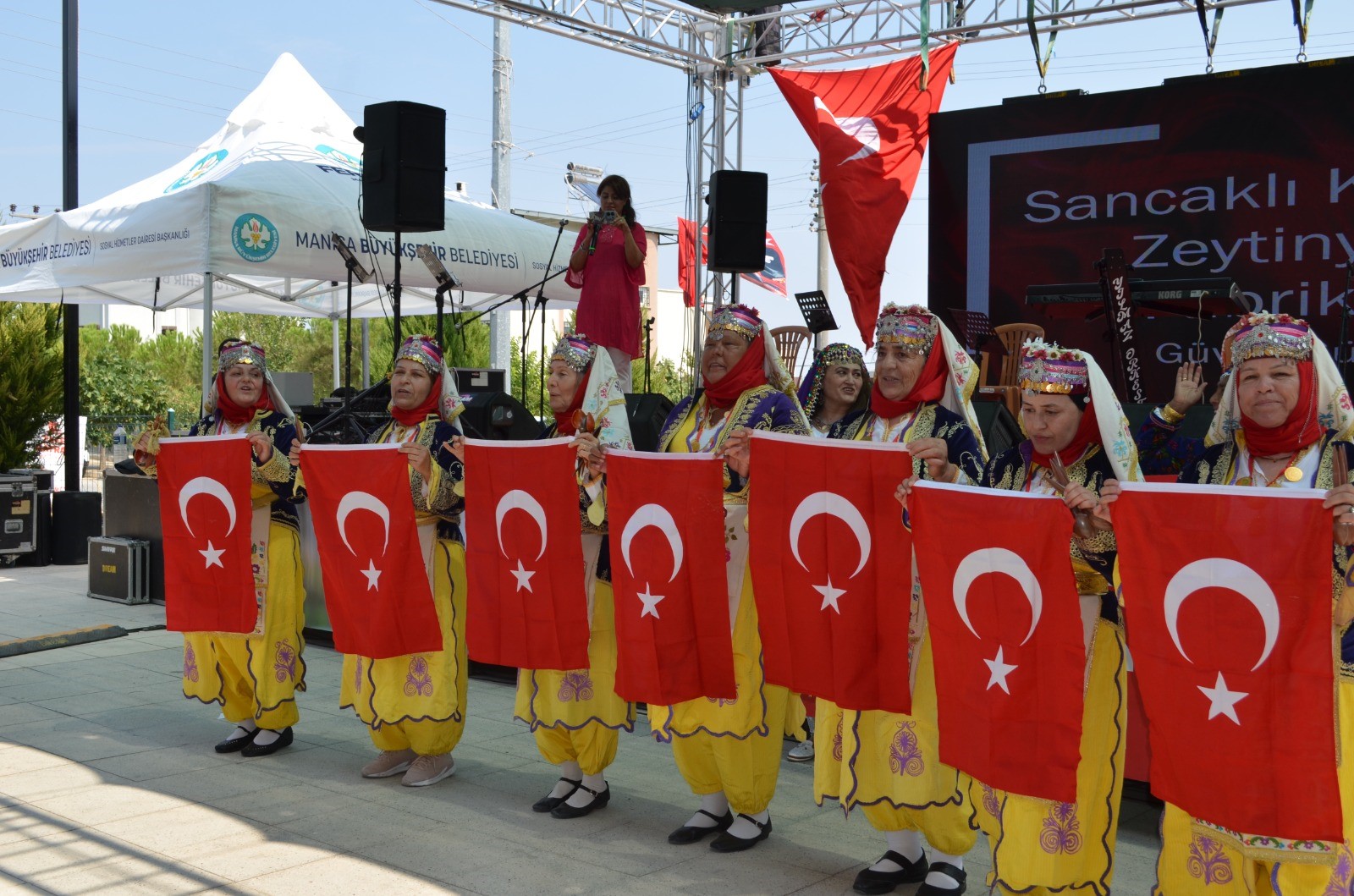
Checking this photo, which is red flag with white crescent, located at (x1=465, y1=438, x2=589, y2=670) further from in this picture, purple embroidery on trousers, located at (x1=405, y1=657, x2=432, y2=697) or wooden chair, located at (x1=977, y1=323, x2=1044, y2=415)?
wooden chair, located at (x1=977, y1=323, x2=1044, y2=415)

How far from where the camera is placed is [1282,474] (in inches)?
112

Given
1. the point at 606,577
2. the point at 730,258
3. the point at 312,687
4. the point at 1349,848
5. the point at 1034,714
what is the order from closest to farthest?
1. the point at 1349,848
2. the point at 1034,714
3. the point at 606,577
4. the point at 312,687
5. the point at 730,258

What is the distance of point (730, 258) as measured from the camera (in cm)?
819

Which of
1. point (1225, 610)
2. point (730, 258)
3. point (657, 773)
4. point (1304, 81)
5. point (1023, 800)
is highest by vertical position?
point (1304, 81)

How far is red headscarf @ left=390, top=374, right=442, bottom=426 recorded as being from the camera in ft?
15.8

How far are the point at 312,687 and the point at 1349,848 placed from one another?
528cm

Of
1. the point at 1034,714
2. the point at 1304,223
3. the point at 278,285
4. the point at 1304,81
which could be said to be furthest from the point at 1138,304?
the point at 278,285

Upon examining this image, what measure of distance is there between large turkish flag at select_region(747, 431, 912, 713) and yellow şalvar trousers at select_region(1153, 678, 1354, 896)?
0.85 metres

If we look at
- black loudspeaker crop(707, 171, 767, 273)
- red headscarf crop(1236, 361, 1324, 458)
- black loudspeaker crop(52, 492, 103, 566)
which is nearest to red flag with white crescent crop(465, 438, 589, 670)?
red headscarf crop(1236, 361, 1324, 458)

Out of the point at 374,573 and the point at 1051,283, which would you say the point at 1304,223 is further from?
the point at 374,573

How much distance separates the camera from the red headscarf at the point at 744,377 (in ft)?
13.6

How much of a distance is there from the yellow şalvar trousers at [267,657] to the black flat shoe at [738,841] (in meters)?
2.06

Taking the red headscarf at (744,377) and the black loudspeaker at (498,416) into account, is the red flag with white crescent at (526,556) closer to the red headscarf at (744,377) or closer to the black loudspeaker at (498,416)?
the red headscarf at (744,377)

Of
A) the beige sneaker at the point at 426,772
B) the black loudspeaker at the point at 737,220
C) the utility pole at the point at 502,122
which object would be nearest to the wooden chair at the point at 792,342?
the black loudspeaker at the point at 737,220
